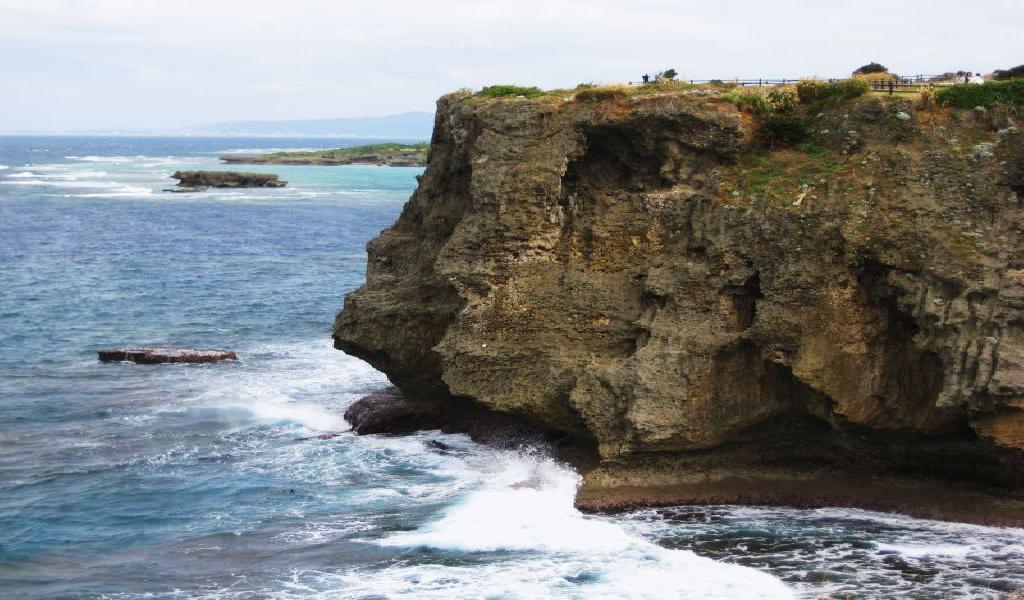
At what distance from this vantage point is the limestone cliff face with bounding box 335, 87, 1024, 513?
27.2m

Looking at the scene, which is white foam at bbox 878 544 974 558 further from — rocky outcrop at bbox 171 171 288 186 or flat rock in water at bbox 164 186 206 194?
rocky outcrop at bbox 171 171 288 186

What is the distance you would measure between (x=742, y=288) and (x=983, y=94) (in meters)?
8.21

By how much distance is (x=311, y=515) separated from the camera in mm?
29234

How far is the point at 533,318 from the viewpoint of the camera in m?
31.7

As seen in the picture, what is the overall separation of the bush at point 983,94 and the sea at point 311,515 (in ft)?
36.2

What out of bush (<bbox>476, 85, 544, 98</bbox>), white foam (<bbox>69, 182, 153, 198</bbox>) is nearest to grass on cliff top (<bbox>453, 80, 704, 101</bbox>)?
bush (<bbox>476, 85, 544, 98</bbox>)

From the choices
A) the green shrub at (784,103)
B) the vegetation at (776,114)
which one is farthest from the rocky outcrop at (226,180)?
the green shrub at (784,103)

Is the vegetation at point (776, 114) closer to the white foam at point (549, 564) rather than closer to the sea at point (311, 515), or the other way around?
the sea at point (311, 515)

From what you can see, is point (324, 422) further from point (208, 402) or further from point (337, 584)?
point (337, 584)

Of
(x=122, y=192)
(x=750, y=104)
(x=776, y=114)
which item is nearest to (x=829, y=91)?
(x=776, y=114)

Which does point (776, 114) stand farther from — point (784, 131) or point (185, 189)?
point (185, 189)

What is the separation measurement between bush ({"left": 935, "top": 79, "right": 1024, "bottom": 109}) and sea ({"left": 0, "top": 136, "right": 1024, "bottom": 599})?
11.0 m

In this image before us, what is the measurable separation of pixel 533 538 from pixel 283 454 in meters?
11.0

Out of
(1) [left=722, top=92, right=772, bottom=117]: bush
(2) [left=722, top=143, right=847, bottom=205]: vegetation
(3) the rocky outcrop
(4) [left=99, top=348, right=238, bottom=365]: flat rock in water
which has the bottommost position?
(4) [left=99, top=348, right=238, bottom=365]: flat rock in water
